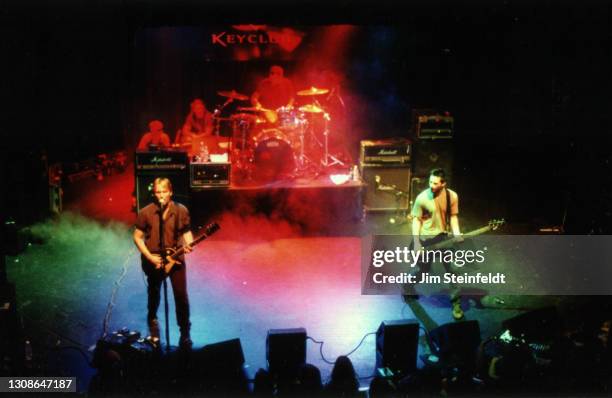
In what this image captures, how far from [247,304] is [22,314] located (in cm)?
268

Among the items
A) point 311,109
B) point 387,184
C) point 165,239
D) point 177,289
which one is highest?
point 311,109

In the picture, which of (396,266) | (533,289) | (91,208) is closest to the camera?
(533,289)

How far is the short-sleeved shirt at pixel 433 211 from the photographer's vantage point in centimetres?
707

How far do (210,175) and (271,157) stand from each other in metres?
1.17

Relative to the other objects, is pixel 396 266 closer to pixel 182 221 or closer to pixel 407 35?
pixel 182 221

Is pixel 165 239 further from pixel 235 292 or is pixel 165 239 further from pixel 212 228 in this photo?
pixel 235 292

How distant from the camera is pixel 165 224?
6070 mm

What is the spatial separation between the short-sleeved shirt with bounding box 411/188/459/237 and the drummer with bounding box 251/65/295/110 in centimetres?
575

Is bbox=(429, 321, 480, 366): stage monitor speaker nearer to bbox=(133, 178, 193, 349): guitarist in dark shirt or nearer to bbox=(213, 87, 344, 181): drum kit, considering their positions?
bbox=(133, 178, 193, 349): guitarist in dark shirt

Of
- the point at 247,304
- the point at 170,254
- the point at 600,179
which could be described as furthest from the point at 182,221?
the point at 600,179

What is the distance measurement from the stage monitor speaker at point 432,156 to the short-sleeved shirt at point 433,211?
3.28 meters

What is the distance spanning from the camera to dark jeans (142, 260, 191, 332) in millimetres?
6078

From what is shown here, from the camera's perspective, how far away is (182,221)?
20.1 feet

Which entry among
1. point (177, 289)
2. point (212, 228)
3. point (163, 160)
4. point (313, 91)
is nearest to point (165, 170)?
point (163, 160)
